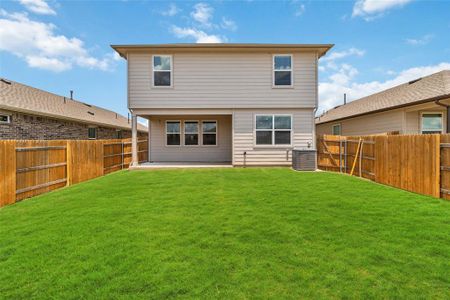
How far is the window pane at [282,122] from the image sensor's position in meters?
12.1

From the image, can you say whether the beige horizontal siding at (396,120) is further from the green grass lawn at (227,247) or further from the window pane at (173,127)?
the window pane at (173,127)

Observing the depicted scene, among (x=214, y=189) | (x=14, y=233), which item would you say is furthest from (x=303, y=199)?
(x=14, y=233)

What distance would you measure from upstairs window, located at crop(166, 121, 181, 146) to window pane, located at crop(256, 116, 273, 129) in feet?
16.5

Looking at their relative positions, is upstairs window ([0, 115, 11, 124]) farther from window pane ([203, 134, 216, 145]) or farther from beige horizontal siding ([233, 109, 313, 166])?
beige horizontal siding ([233, 109, 313, 166])

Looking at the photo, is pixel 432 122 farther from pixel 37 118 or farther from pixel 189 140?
pixel 37 118

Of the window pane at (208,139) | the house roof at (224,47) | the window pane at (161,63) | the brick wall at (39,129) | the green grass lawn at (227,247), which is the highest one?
the house roof at (224,47)

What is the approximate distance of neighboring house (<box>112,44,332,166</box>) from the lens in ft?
39.2

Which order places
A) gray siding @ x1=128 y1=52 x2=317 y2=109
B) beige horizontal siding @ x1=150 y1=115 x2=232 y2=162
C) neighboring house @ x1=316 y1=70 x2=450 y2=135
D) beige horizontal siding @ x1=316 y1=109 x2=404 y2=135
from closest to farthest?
neighboring house @ x1=316 y1=70 x2=450 y2=135, gray siding @ x1=128 y1=52 x2=317 y2=109, beige horizontal siding @ x1=316 y1=109 x2=404 y2=135, beige horizontal siding @ x1=150 y1=115 x2=232 y2=162

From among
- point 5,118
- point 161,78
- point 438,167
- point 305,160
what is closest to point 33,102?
point 5,118

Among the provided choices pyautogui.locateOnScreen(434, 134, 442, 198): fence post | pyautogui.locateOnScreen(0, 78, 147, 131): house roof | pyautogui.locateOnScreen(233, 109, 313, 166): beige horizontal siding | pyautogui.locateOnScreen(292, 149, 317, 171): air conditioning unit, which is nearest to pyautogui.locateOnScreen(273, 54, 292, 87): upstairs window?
pyautogui.locateOnScreen(233, 109, 313, 166): beige horizontal siding

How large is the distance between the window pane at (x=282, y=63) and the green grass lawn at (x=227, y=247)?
780cm

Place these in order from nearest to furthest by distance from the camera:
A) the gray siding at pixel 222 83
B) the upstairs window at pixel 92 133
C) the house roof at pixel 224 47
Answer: the house roof at pixel 224 47
the gray siding at pixel 222 83
the upstairs window at pixel 92 133

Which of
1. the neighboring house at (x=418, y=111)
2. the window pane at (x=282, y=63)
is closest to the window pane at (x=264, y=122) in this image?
the window pane at (x=282, y=63)

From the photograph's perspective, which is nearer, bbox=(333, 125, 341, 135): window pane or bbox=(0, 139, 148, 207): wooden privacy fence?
bbox=(0, 139, 148, 207): wooden privacy fence
